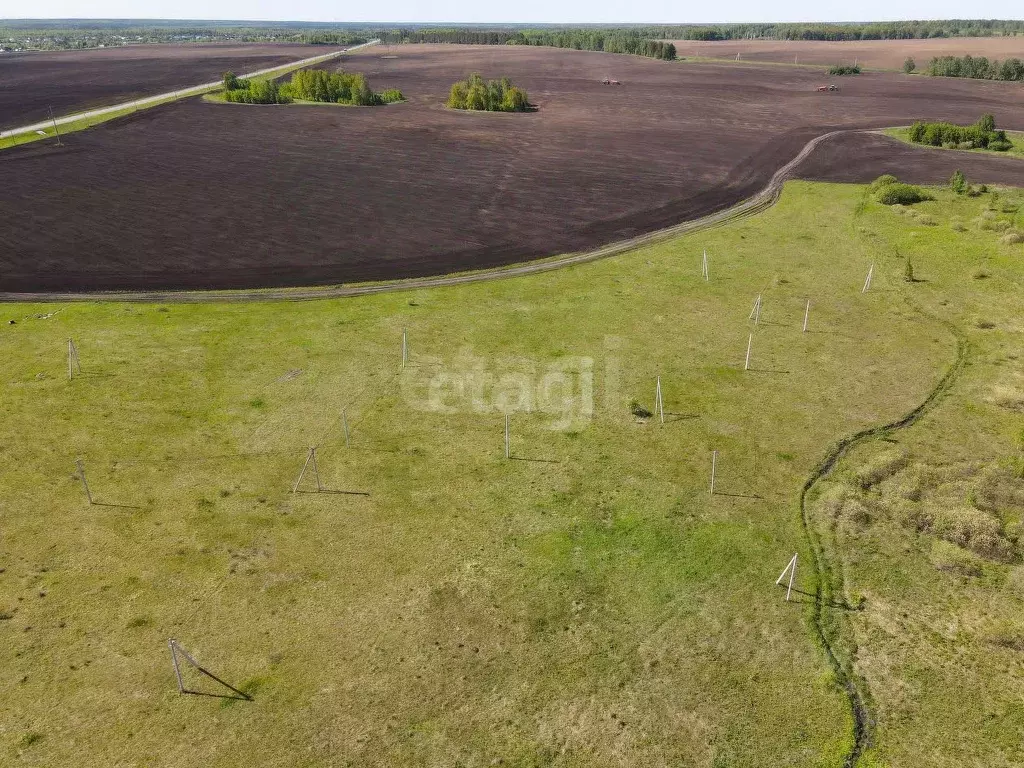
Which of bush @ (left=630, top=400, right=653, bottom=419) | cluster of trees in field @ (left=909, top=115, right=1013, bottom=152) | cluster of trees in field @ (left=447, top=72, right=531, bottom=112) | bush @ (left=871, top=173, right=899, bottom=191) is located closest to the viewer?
bush @ (left=630, top=400, right=653, bottom=419)

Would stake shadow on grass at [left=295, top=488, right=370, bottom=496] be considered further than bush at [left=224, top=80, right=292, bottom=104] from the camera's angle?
No

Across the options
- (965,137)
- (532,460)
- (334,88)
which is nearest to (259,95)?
(334,88)

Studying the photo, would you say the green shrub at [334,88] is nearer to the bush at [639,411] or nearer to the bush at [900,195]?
the bush at [900,195]

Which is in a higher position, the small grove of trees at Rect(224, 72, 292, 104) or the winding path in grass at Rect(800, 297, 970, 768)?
the small grove of trees at Rect(224, 72, 292, 104)

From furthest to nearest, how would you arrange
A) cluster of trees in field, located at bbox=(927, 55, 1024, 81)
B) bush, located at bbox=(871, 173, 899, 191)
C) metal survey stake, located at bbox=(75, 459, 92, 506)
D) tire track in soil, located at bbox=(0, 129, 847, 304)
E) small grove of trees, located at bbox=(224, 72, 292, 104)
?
cluster of trees in field, located at bbox=(927, 55, 1024, 81) → small grove of trees, located at bbox=(224, 72, 292, 104) → bush, located at bbox=(871, 173, 899, 191) → tire track in soil, located at bbox=(0, 129, 847, 304) → metal survey stake, located at bbox=(75, 459, 92, 506)

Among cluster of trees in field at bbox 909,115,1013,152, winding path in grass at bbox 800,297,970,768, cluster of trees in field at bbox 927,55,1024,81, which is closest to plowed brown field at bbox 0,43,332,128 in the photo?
winding path in grass at bbox 800,297,970,768

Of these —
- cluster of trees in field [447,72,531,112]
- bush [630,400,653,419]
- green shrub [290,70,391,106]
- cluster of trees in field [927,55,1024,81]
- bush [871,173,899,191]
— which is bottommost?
bush [630,400,653,419]

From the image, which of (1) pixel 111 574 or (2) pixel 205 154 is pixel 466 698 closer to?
(1) pixel 111 574

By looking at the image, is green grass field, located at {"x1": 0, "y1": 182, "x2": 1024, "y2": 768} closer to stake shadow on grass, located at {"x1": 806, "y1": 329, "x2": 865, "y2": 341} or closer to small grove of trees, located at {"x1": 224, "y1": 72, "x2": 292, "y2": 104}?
stake shadow on grass, located at {"x1": 806, "y1": 329, "x2": 865, "y2": 341}
